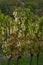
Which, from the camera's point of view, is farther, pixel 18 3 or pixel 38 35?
pixel 18 3

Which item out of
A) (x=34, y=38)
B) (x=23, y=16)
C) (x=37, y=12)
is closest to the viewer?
(x=23, y=16)

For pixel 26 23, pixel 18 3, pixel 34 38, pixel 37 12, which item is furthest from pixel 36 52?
pixel 18 3

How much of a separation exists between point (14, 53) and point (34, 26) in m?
5.95

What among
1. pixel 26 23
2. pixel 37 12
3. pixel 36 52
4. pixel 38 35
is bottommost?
pixel 37 12

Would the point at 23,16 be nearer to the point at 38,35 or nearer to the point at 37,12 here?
the point at 38,35

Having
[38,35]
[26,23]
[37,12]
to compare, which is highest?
[26,23]

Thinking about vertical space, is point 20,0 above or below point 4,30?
below

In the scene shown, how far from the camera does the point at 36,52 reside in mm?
46719

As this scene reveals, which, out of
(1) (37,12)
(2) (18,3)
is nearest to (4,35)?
(1) (37,12)

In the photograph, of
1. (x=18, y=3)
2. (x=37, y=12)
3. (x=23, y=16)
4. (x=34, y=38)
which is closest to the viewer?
(x=23, y=16)

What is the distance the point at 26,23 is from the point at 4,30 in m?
3.65

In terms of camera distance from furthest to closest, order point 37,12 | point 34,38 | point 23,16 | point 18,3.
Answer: point 18,3, point 37,12, point 34,38, point 23,16

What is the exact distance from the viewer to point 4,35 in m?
43.9

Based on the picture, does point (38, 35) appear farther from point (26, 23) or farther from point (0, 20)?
point (0, 20)
